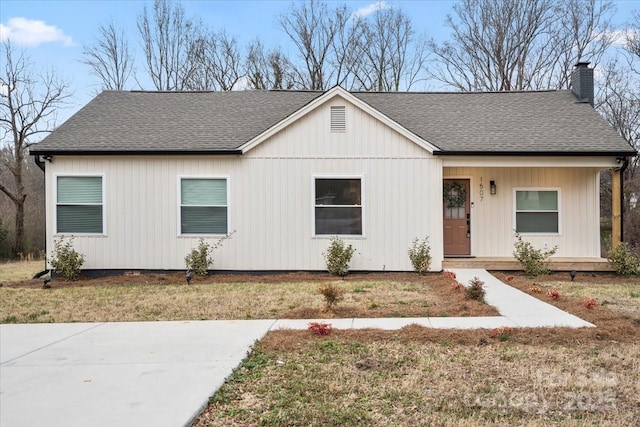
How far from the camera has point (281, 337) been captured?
585 centimetres

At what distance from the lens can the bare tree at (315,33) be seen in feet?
93.0

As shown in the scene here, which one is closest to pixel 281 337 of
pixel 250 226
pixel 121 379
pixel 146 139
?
pixel 121 379

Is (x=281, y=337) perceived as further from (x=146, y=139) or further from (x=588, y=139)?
(x=588, y=139)

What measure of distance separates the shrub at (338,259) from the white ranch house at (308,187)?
15.8 inches

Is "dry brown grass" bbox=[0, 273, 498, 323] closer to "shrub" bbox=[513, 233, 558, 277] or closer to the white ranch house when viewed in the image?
the white ranch house

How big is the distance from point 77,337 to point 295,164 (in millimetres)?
6607

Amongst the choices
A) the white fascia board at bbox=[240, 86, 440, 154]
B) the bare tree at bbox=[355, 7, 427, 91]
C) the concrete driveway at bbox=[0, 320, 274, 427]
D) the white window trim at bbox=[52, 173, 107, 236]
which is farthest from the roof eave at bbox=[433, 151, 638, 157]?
the bare tree at bbox=[355, 7, 427, 91]

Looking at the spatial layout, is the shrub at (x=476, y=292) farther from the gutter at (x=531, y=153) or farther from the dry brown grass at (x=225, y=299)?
the gutter at (x=531, y=153)

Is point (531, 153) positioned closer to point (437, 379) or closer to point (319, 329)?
point (319, 329)

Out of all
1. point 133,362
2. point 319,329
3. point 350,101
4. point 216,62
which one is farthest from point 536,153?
point 216,62

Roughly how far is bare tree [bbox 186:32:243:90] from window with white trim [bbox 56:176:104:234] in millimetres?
17376

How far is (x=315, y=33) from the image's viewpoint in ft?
95.5

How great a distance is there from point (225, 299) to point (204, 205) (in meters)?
3.82

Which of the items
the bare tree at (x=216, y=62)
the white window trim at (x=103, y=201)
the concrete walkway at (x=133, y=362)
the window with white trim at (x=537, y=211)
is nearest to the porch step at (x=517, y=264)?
the window with white trim at (x=537, y=211)
